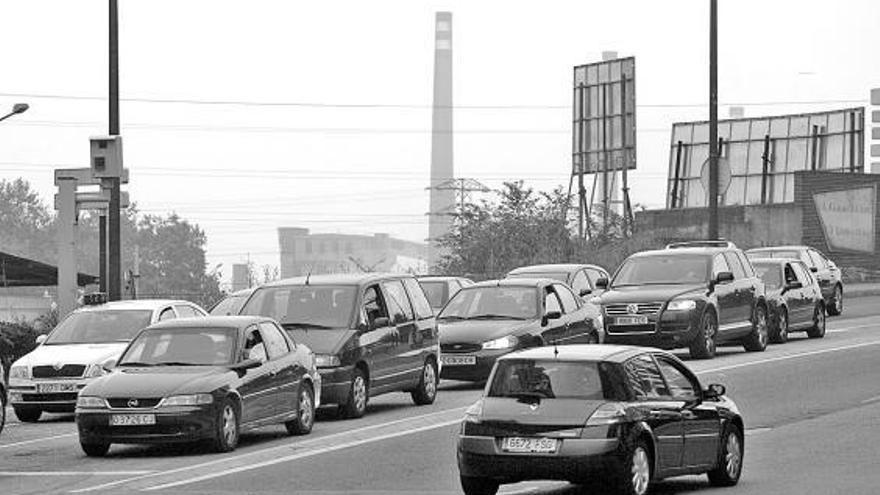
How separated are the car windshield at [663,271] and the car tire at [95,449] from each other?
46.9 ft

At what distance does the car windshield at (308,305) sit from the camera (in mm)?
25438

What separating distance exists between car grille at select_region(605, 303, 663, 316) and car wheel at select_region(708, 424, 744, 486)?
14634mm

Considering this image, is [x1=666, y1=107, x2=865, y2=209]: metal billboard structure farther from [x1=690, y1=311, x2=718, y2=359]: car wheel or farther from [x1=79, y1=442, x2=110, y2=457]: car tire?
[x1=79, y1=442, x2=110, y2=457]: car tire

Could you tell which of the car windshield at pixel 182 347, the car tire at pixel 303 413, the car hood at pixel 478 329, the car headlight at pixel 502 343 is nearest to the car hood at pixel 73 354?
the car windshield at pixel 182 347

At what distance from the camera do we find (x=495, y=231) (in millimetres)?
65938

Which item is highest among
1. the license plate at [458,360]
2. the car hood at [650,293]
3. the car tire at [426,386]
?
the car hood at [650,293]

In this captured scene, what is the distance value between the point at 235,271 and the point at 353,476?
79537mm

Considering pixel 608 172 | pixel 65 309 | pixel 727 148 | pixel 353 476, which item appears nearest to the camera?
pixel 353 476

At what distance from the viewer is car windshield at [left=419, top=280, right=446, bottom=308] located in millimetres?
37781

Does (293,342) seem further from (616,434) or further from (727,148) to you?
(727,148)

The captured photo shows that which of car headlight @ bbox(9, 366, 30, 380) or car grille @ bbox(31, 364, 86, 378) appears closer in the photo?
car grille @ bbox(31, 364, 86, 378)

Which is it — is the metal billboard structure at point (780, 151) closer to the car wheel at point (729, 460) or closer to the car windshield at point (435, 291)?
the car windshield at point (435, 291)

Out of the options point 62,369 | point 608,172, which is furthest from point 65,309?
point 608,172

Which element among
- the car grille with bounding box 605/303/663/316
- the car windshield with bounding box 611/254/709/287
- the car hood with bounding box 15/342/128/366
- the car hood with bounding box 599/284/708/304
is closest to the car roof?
the car hood with bounding box 15/342/128/366
